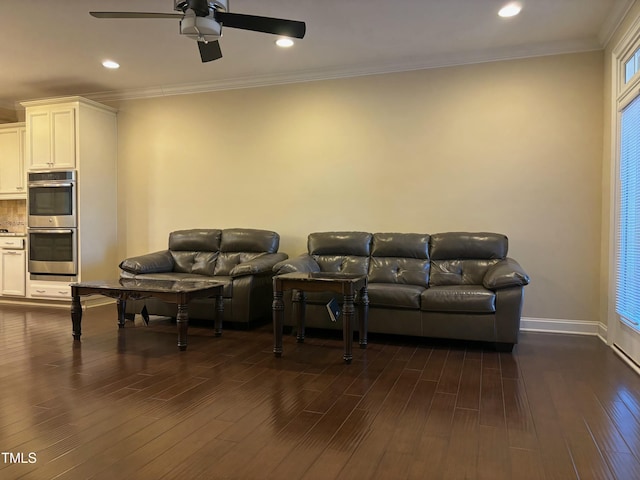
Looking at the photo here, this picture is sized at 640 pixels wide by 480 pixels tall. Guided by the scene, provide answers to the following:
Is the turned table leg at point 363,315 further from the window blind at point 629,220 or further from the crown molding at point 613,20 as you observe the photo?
the crown molding at point 613,20

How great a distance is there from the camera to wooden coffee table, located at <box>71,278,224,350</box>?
361 centimetres

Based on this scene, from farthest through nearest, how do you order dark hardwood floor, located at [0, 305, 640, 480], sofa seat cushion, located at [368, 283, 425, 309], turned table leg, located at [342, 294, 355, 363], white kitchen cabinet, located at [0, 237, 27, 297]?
white kitchen cabinet, located at [0, 237, 27, 297]
sofa seat cushion, located at [368, 283, 425, 309]
turned table leg, located at [342, 294, 355, 363]
dark hardwood floor, located at [0, 305, 640, 480]

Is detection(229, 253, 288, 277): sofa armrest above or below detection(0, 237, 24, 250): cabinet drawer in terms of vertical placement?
below

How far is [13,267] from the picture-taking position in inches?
234

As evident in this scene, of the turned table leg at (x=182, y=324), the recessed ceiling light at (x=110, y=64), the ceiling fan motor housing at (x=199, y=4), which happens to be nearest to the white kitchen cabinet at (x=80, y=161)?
the recessed ceiling light at (x=110, y=64)

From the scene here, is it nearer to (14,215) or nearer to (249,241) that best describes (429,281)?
(249,241)

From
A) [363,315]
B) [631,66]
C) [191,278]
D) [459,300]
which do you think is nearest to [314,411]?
[363,315]

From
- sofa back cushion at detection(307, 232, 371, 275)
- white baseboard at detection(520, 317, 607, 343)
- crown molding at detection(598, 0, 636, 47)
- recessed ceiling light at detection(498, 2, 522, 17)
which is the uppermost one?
recessed ceiling light at detection(498, 2, 522, 17)

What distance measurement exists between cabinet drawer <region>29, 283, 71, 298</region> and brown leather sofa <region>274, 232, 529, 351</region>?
3130 mm

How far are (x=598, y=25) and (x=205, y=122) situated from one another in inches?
169

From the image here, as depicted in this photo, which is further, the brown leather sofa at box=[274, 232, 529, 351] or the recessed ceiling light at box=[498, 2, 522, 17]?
the brown leather sofa at box=[274, 232, 529, 351]

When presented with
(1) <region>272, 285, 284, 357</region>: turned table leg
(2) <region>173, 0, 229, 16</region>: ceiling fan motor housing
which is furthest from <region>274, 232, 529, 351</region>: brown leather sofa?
(2) <region>173, 0, 229, 16</region>: ceiling fan motor housing

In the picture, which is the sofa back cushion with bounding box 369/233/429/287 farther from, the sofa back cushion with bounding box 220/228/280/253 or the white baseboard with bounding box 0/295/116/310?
the white baseboard with bounding box 0/295/116/310

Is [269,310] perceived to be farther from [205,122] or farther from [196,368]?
[205,122]
